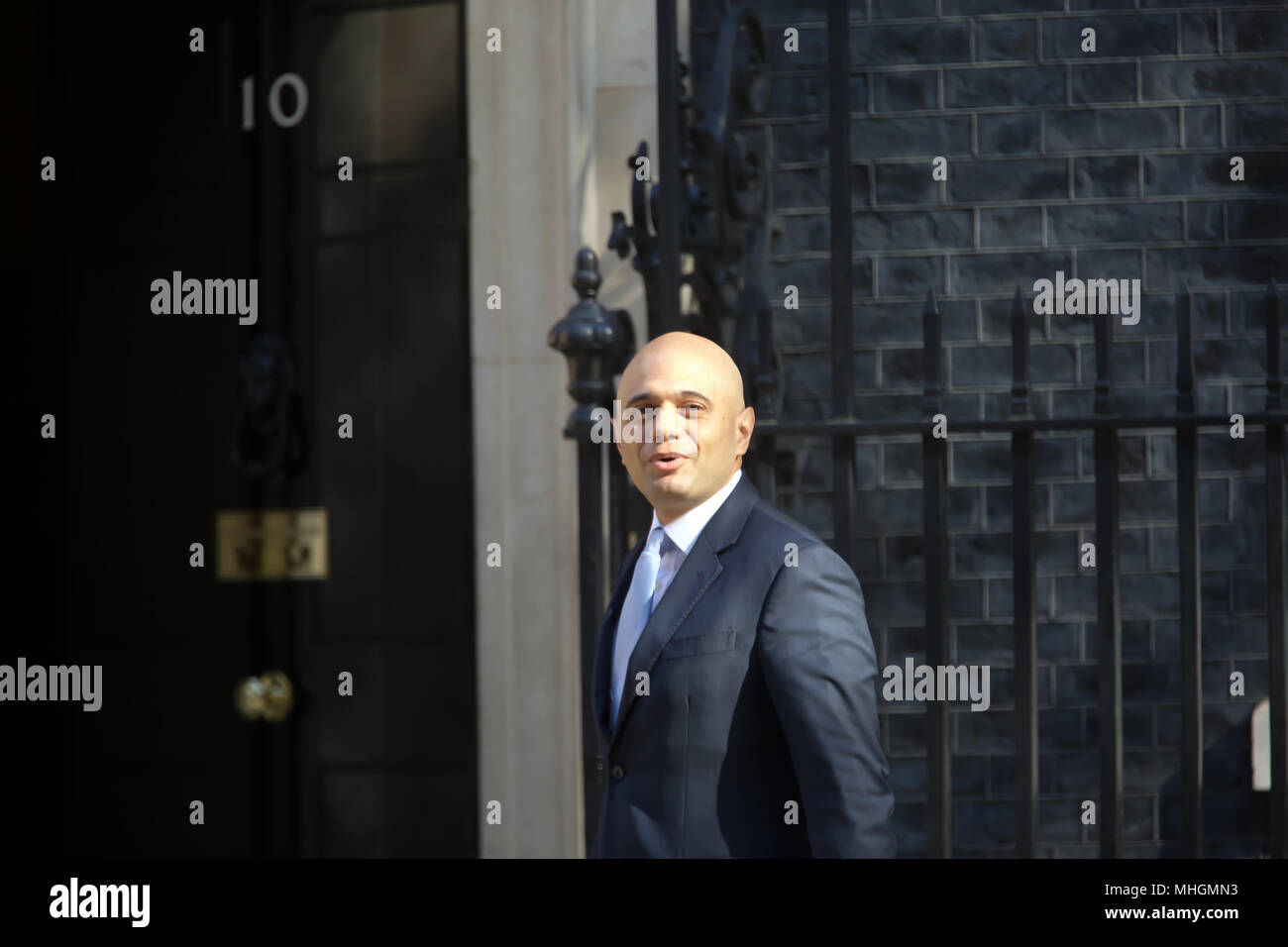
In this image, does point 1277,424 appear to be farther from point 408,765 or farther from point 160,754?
point 160,754

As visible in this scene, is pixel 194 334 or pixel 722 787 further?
pixel 194 334

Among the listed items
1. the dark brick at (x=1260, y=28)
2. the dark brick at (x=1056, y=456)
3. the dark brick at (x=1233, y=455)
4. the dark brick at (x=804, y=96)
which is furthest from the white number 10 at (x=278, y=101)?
the dark brick at (x=1233, y=455)

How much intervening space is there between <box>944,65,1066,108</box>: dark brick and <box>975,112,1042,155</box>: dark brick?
4 cm

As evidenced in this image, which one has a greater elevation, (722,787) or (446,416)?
(446,416)

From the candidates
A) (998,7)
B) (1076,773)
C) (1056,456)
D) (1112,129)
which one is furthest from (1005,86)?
(1076,773)

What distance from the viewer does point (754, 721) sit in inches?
85.4

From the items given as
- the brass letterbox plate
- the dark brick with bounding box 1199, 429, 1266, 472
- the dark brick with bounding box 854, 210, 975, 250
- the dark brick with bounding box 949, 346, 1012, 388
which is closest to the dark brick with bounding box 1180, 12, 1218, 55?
the dark brick with bounding box 854, 210, 975, 250

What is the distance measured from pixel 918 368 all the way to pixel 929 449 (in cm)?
120

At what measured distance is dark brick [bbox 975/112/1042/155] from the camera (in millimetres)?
4402

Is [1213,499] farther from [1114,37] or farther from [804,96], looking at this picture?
[804,96]

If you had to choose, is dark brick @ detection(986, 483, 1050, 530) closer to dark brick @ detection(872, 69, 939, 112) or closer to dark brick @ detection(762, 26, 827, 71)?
dark brick @ detection(872, 69, 939, 112)

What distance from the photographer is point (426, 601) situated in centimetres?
448

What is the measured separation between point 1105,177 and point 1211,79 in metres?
0.45
